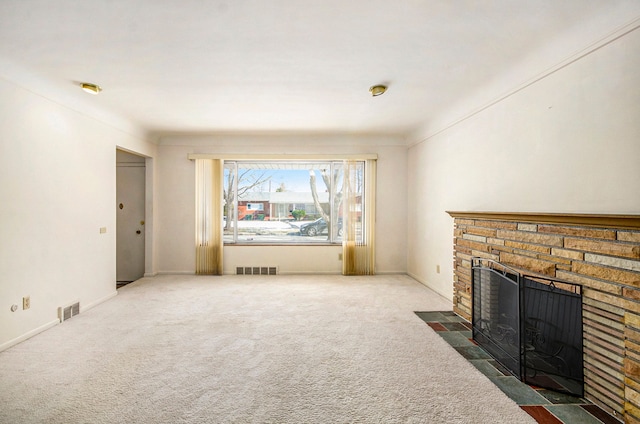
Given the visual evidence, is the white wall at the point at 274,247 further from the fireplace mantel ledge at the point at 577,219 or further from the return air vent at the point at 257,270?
the fireplace mantel ledge at the point at 577,219

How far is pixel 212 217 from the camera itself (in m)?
5.61

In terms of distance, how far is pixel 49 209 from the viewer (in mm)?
3238

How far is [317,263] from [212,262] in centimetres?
193

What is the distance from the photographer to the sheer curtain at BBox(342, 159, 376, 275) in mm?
5617

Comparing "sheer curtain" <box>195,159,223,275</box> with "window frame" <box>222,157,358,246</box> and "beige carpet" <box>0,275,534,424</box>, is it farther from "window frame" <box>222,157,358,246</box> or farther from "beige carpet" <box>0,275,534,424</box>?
"beige carpet" <box>0,275,534,424</box>

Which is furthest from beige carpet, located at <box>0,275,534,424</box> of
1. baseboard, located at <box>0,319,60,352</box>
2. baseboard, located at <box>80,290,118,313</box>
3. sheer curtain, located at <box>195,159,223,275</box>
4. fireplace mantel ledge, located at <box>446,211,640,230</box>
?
sheer curtain, located at <box>195,159,223,275</box>

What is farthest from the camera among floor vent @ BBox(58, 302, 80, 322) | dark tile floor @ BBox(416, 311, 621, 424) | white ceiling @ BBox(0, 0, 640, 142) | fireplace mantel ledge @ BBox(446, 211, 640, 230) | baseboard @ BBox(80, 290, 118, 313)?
baseboard @ BBox(80, 290, 118, 313)

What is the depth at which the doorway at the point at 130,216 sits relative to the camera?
5484 mm

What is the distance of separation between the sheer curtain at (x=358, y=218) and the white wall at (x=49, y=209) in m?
3.67

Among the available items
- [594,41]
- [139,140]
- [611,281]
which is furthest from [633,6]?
[139,140]

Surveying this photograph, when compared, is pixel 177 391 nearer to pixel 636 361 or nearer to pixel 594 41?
pixel 636 361

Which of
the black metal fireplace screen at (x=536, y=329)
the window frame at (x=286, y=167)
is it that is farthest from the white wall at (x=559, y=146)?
the window frame at (x=286, y=167)

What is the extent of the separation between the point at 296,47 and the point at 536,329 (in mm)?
2948

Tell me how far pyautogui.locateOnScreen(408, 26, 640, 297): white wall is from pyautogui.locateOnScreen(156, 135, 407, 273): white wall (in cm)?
148
